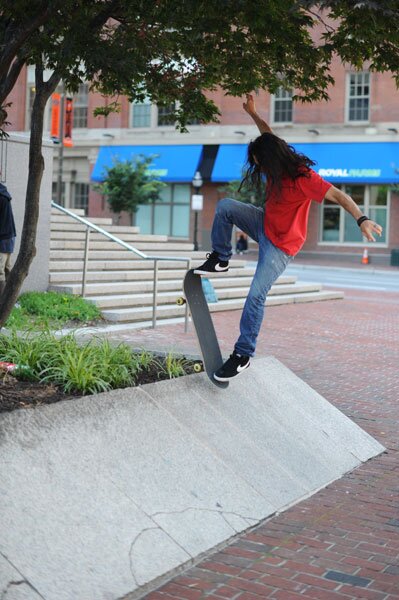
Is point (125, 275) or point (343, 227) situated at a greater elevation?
point (343, 227)

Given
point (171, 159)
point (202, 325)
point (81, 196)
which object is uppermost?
point (171, 159)

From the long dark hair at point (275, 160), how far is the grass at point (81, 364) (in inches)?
59.4

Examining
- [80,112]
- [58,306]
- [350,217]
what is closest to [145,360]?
[58,306]

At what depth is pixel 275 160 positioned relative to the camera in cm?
595

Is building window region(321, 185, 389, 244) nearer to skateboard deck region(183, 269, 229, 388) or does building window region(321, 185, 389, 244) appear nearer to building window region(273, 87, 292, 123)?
building window region(273, 87, 292, 123)

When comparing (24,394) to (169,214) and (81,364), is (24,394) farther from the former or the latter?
(169,214)

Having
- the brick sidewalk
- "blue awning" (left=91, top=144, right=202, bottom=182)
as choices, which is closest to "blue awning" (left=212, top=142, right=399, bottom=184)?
"blue awning" (left=91, top=144, right=202, bottom=182)

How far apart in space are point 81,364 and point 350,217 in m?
36.2

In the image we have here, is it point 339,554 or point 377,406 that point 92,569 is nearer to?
point 339,554

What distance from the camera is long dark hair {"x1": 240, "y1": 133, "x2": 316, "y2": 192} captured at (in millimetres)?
5945

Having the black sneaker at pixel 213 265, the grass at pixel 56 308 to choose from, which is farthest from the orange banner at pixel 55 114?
the black sneaker at pixel 213 265

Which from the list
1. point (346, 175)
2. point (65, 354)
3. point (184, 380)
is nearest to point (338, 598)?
point (184, 380)

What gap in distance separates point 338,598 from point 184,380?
2337mm

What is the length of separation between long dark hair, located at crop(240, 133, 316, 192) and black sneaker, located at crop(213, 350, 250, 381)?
122 centimetres
